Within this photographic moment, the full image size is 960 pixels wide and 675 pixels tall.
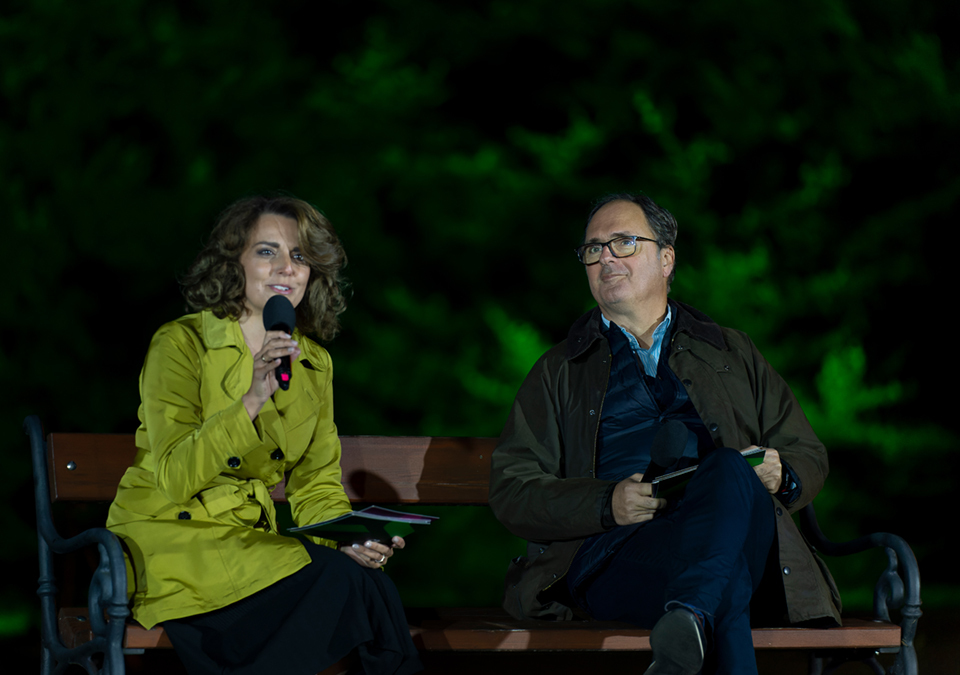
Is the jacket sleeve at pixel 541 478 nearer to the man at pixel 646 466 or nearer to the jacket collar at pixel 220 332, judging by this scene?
the man at pixel 646 466

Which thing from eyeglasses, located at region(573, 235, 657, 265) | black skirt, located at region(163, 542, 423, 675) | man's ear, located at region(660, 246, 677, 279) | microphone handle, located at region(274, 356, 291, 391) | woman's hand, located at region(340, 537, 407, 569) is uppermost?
eyeglasses, located at region(573, 235, 657, 265)

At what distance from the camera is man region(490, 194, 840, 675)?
86.1 inches

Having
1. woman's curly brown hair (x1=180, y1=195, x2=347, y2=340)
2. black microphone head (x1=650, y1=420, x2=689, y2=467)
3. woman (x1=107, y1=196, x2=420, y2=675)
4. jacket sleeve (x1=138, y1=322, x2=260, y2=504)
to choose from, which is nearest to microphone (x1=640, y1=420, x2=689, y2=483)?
black microphone head (x1=650, y1=420, x2=689, y2=467)

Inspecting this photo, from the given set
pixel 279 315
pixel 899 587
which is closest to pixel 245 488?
pixel 279 315

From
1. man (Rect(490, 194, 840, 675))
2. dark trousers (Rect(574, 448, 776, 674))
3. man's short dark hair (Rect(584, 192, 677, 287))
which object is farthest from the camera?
man's short dark hair (Rect(584, 192, 677, 287))

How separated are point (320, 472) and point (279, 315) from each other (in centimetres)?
60

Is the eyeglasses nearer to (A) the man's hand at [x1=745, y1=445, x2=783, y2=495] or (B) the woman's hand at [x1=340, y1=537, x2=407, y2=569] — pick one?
(A) the man's hand at [x1=745, y1=445, x2=783, y2=495]

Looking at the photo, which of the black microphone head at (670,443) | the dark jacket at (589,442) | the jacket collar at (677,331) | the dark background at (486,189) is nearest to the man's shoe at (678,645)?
the black microphone head at (670,443)

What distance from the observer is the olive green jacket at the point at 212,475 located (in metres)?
2.26

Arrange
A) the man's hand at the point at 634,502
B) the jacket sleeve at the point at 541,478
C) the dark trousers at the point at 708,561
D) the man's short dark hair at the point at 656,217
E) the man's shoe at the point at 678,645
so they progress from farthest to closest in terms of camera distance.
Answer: the man's short dark hair at the point at 656,217 → the jacket sleeve at the point at 541,478 → the man's hand at the point at 634,502 → the dark trousers at the point at 708,561 → the man's shoe at the point at 678,645

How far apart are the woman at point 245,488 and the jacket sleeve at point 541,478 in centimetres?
37

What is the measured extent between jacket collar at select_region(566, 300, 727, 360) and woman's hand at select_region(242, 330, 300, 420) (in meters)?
0.97

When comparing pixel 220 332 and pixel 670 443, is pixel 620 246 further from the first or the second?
pixel 220 332

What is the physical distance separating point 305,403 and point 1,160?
264 cm
